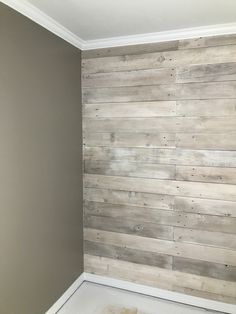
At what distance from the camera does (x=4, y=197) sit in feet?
6.08

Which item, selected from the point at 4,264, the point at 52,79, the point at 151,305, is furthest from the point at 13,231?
the point at 151,305

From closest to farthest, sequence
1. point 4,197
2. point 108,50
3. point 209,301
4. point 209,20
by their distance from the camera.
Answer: point 4,197 → point 209,20 → point 209,301 → point 108,50

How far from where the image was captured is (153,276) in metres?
2.68

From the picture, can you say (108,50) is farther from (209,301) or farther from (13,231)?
(209,301)

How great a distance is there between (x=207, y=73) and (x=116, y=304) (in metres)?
2.19

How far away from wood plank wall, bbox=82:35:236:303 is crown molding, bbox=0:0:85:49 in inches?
9.9

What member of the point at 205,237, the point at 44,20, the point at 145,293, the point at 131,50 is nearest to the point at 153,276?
the point at 145,293

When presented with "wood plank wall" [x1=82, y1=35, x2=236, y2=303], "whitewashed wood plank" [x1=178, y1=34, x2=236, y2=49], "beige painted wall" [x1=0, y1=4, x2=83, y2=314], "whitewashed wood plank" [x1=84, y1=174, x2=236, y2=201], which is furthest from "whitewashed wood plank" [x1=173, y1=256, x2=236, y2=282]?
"whitewashed wood plank" [x1=178, y1=34, x2=236, y2=49]

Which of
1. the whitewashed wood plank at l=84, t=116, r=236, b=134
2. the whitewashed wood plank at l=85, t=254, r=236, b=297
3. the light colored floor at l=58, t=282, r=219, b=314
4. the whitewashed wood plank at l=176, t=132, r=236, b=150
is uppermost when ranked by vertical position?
the whitewashed wood plank at l=84, t=116, r=236, b=134

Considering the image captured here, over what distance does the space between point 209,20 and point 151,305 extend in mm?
2477

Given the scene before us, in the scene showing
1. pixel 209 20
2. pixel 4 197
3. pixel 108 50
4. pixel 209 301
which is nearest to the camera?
pixel 4 197

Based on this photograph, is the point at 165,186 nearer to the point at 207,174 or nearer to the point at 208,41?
the point at 207,174

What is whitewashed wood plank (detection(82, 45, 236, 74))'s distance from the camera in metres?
2.32

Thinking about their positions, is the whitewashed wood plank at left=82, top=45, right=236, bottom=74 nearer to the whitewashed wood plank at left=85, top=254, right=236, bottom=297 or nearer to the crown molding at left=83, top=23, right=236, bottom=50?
the crown molding at left=83, top=23, right=236, bottom=50
